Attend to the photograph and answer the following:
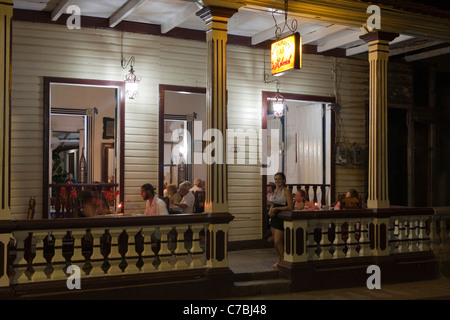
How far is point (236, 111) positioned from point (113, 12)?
10.5 feet

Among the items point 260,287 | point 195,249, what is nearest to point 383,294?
point 260,287

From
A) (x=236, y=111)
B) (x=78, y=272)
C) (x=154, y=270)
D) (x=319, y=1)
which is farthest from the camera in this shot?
(x=236, y=111)

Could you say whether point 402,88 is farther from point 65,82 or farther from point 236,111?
point 65,82

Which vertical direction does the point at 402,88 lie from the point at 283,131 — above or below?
above

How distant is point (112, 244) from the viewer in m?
7.79

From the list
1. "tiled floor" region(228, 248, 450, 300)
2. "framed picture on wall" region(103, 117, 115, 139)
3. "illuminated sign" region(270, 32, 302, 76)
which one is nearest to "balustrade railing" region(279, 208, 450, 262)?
"tiled floor" region(228, 248, 450, 300)

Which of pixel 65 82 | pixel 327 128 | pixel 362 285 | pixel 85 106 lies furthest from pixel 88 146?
pixel 362 285

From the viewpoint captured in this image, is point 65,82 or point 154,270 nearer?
point 154,270

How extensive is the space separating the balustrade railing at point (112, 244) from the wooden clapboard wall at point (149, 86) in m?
2.36

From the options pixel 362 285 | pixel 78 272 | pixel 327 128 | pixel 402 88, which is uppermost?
pixel 402 88

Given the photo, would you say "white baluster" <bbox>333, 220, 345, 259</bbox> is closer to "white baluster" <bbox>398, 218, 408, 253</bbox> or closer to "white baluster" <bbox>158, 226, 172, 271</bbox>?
"white baluster" <bbox>398, 218, 408, 253</bbox>

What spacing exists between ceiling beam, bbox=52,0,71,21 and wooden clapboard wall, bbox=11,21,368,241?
0.33 m

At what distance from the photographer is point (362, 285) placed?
9547mm

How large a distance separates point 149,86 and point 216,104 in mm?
2869
